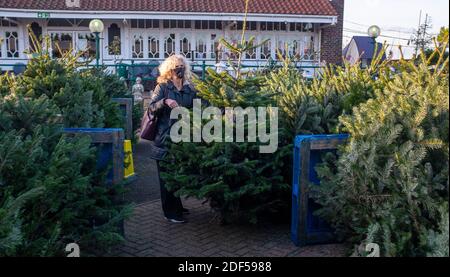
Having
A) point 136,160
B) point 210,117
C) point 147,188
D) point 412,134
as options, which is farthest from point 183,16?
point 412,134

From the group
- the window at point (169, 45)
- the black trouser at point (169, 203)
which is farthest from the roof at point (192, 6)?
the black trouser at point (169, 203)

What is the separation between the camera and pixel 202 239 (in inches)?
181

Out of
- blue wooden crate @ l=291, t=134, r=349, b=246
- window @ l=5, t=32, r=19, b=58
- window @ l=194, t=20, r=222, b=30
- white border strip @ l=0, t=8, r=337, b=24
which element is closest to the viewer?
blue wooden crate @ l=291, t=134, r=349, b=246

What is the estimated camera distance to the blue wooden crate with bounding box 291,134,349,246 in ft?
13.8

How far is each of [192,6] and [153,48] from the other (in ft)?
9.44

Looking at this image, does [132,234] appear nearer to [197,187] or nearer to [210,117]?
[197,187]

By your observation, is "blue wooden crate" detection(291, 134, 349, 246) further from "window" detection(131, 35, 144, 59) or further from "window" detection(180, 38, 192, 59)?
"window" detection(131, 35, 144, 59)

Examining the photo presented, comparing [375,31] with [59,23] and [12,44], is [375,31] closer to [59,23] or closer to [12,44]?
[59,23]

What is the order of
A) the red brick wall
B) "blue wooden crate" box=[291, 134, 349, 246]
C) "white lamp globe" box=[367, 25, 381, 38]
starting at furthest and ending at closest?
the red brick wall → "white lamp globe" box=[367, 25, 381, 38] → "blue wooden crate" box=[291, 134, 349, 246]

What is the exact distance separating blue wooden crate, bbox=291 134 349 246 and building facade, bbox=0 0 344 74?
17.8 meters

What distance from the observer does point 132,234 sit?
15.5 ft

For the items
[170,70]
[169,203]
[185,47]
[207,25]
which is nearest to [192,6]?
[207,25]

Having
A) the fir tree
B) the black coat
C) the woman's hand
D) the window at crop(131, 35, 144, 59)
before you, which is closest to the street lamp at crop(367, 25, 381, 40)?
the window at crop(131, 35, 144, 59)

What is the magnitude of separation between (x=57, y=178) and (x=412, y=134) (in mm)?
2624
